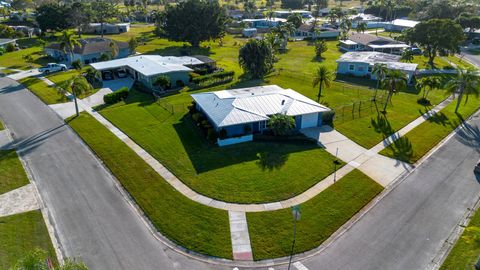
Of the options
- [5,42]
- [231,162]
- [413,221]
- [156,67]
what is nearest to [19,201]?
[231,162]

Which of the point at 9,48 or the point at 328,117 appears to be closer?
the point at 328,117

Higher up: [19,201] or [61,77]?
[61,77]

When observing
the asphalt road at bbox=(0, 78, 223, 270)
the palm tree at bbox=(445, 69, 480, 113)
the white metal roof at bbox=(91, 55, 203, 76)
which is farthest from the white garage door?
the white metal roof at bbox=(91, 55, 203, 76)

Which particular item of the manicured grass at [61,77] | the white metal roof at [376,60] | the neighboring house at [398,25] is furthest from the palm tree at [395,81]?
the neighboring house at [398,25]

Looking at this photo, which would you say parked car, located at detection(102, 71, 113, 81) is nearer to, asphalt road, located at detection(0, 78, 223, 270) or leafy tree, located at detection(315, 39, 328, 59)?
asphalt road, located at detection(0, 78, 223, 270)

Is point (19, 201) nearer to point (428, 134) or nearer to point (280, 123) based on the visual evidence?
point (280, 123)

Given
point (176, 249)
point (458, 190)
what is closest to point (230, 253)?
point (176, 249)
